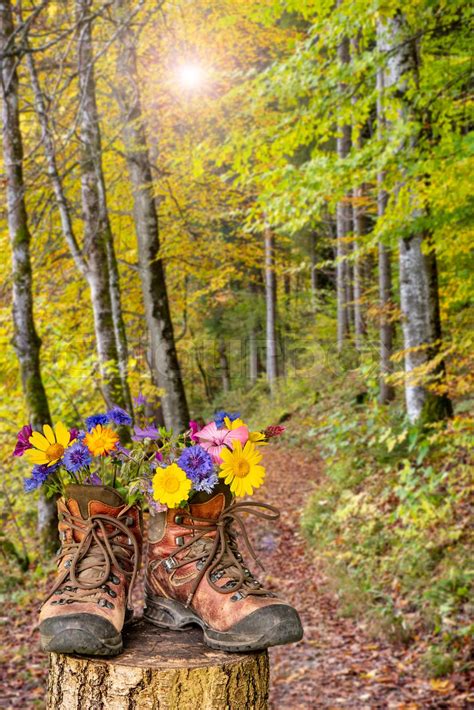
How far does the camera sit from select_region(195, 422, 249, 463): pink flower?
2.08 metres

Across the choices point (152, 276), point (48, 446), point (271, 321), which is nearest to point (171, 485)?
point (48, 446)

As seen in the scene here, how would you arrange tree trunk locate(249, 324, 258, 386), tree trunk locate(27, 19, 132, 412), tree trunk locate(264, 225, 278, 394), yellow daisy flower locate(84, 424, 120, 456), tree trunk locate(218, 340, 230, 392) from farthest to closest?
1. tree trunk locate(218, 340, 230, 392)
2. tree trunk locate(249, 324, 258, 386)
3. tree trunk locate(264, 225, 278, 394)
4. tree trunk locate(27, 19, 132, 412)
5. yellow daisy flower locate(84, 424, 120, 456)

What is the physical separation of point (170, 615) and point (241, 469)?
1.84 ft

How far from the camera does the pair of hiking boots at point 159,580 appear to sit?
179 centimetres

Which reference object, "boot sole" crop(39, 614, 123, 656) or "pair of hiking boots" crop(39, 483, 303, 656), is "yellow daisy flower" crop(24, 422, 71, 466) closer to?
"pair of hiking boots" crop(39, 483, 303, 656)

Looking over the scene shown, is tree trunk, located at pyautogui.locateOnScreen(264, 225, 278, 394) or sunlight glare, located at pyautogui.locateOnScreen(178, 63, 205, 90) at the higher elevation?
sunlight glare, located at pyautogui.locateOnScreen(178, 63, 205, 90)

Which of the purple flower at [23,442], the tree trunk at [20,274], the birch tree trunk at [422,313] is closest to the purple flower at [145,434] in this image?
the purple flower at [23,442]

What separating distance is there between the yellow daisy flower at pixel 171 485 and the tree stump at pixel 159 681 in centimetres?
46

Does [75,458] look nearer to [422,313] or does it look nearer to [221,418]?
[221,418]

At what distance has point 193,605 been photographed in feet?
6.70

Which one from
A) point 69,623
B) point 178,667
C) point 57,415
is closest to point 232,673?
point 178,667

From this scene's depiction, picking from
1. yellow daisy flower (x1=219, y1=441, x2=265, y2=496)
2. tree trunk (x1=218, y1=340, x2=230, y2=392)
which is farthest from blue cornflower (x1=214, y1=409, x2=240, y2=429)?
tree trunk (x1=218, y1=340, x2=230, y2=392)

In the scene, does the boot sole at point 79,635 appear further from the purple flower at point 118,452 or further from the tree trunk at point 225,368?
the tree trunk at point 225,368

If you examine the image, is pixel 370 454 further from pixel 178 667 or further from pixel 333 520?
pixel 178 667
